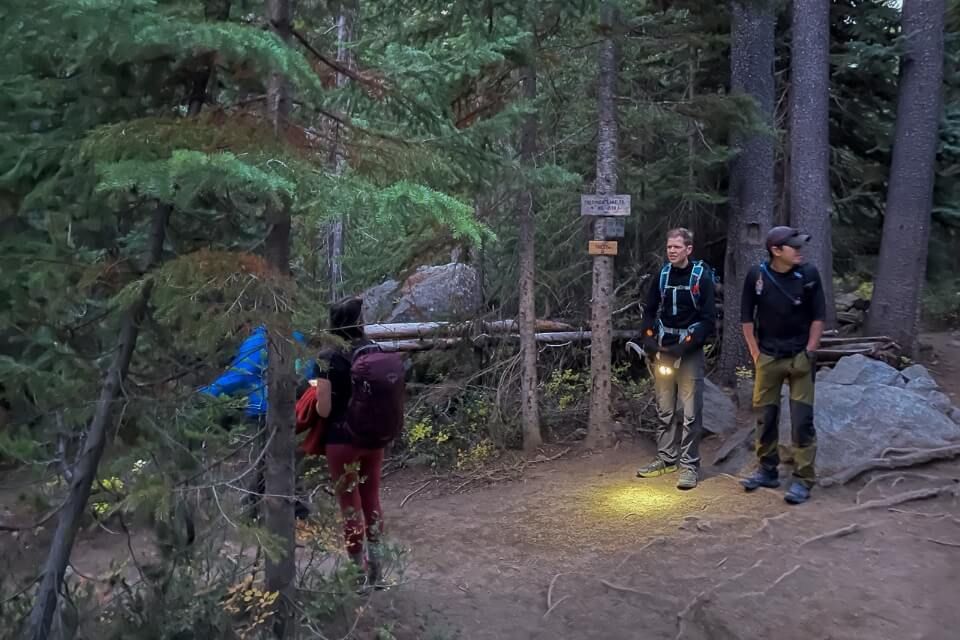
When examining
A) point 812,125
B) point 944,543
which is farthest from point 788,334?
point 812,125

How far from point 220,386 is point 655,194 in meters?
6.93

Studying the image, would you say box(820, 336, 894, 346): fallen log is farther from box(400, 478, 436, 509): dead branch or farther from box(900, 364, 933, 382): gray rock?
box(400, 478, 436, 509): dead branch

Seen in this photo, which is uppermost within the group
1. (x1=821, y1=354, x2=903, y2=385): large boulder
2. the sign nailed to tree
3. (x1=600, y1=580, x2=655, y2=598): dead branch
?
the sign nailed to tree

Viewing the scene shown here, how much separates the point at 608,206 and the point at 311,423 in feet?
14.6

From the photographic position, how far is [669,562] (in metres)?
5.89

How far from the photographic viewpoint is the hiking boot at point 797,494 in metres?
6.71

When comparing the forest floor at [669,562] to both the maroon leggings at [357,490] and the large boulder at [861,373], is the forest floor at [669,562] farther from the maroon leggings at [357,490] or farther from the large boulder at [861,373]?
the large boulder at [861,373]

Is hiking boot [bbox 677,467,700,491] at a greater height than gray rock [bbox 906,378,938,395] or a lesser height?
lesser

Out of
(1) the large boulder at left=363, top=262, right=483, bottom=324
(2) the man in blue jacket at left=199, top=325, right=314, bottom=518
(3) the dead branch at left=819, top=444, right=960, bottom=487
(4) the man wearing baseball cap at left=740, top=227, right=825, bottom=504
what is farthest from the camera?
(1) the large boulder at left=363, top=262, right=483, bottom=324

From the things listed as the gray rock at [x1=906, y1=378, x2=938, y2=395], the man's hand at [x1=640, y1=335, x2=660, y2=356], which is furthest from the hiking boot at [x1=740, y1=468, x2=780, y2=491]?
the gray rock at [x1=906, y1=378, x2=938, y2=395]

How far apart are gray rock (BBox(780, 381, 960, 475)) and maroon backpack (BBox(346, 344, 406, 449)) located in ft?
14.3

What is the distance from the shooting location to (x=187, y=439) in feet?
15.6

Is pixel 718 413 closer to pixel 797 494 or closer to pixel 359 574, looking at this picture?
pixel 797 494

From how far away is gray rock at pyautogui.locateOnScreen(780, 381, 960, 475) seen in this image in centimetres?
734
